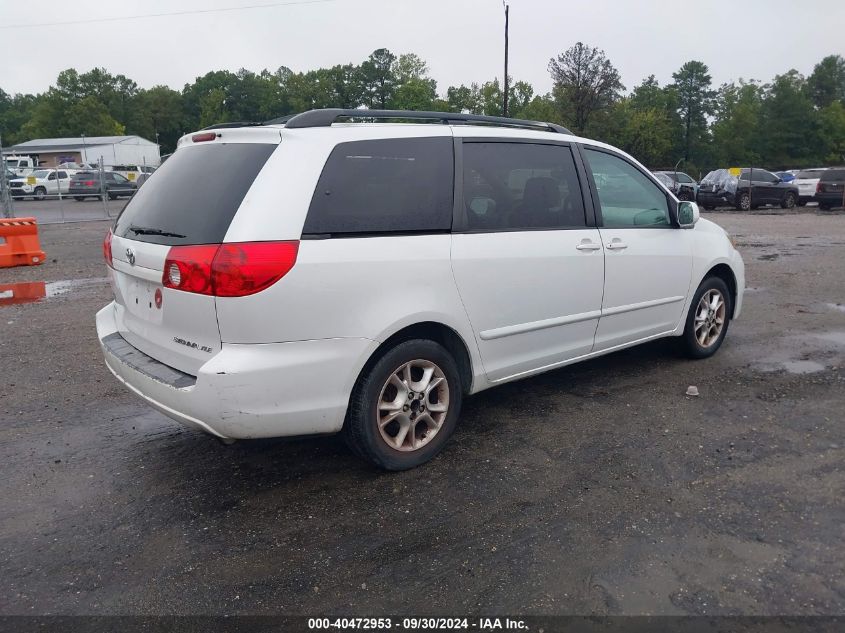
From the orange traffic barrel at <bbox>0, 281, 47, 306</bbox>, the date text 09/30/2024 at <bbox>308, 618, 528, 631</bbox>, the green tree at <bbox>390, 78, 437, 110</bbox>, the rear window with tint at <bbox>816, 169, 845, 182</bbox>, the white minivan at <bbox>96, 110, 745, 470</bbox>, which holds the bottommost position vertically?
the date text 09/30/2024 at <bbox>308, 618, 528, 631</bbox>

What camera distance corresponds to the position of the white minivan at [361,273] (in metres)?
3.23

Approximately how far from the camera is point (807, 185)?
92.7 ft

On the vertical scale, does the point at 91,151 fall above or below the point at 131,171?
above

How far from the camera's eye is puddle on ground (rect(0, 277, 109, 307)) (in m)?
9.01

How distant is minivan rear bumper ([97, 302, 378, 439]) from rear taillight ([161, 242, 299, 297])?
0.27m

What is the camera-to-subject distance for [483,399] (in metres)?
5.03

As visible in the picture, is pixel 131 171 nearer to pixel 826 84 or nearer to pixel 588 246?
pixel 588 246

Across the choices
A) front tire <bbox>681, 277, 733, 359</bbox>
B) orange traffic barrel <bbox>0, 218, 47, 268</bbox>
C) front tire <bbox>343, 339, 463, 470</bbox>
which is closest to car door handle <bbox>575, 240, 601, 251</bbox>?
front tire <bbox>343, 339, 463, 470</bbox>

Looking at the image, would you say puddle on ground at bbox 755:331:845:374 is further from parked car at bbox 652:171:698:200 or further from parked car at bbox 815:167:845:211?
parked car at bbox 652:171:698:200

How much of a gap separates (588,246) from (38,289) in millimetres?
8247

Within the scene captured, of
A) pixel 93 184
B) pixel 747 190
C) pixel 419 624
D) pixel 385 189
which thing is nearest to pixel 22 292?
pixel 385 189

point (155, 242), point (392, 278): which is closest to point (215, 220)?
point (155, 242)

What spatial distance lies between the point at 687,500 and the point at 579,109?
162 ft

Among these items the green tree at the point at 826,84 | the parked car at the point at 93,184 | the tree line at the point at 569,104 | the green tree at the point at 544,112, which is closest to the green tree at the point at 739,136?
the tree line at the point at 569,104
